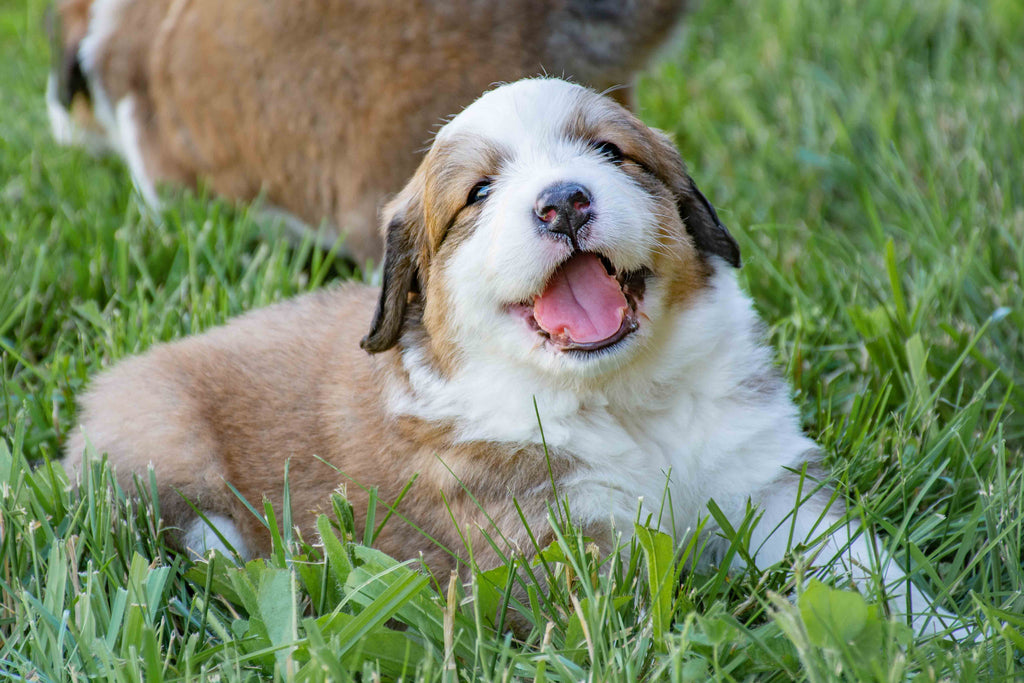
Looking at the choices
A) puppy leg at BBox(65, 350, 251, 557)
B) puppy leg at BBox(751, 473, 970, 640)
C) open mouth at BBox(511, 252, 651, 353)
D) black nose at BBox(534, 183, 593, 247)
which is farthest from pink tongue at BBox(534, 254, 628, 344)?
puppy leg at BBox(65, 350, 251, 557)

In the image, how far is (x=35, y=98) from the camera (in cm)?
687

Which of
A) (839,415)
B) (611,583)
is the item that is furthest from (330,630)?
(839,415)

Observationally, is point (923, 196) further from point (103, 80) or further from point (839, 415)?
point (103, 80)

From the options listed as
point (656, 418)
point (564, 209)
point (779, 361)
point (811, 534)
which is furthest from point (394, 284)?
point (779, 361)

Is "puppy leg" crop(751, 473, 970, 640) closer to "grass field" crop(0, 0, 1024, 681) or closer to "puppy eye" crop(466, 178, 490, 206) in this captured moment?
"grass field" crop(0, 0, 1024, 681)

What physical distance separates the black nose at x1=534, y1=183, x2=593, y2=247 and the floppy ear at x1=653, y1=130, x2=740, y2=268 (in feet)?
1.65

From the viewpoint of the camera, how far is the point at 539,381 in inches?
114

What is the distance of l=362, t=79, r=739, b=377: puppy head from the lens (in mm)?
2711

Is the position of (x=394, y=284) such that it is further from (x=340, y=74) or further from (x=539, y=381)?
(x=340, y=74)

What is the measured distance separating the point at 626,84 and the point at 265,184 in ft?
5.42

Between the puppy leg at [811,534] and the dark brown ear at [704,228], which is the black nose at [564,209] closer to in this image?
the dark brown ear at [704,228]

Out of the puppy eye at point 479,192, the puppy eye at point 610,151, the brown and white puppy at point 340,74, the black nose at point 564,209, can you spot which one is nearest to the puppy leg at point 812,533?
the black nose at point 564,209

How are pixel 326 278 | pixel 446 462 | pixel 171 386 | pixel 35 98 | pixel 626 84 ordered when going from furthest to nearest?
pixel 35 98 < pixel 326 278 < pixel 626 84 < pixel 171 386 < pixel 446 462

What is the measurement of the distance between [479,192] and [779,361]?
54.0 inches
